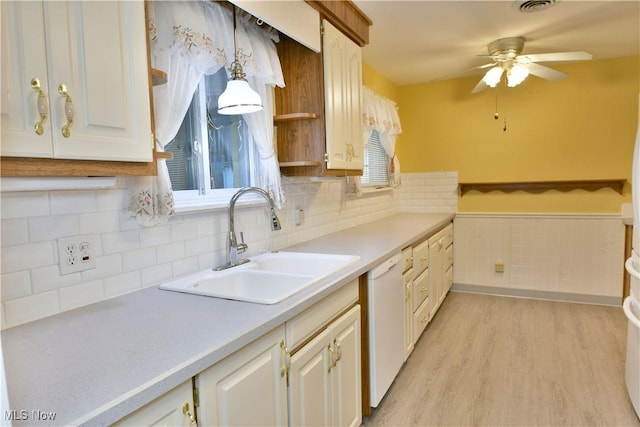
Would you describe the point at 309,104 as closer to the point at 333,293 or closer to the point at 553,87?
the point at 333,293

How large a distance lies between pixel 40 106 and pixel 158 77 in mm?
501

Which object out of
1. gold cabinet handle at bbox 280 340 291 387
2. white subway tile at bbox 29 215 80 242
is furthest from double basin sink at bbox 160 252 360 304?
white subway tile at bbox 29 215 80 242

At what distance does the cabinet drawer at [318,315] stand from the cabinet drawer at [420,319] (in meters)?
1.13

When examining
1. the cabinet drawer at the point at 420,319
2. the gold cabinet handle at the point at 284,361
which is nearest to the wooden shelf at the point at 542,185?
the cabinet drawer at the point at 420,319

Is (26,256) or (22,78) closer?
(22,78)

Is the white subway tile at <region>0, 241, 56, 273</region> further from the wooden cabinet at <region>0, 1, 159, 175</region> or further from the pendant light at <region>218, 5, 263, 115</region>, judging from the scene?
the pendant light at <region>218, 5, 263, 115</region>

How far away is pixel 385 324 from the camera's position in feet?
6.93

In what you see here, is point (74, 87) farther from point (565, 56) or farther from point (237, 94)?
point (565, 56)

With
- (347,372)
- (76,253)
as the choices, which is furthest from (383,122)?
(76,253)

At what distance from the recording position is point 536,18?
8.83ft

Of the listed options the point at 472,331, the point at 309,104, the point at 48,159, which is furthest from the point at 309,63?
the point at 472,331

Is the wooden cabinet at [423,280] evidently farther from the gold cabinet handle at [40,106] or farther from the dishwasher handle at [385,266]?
the gold cabinet handle at [40,106]

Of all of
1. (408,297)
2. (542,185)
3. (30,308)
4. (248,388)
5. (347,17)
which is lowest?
(408,297)
